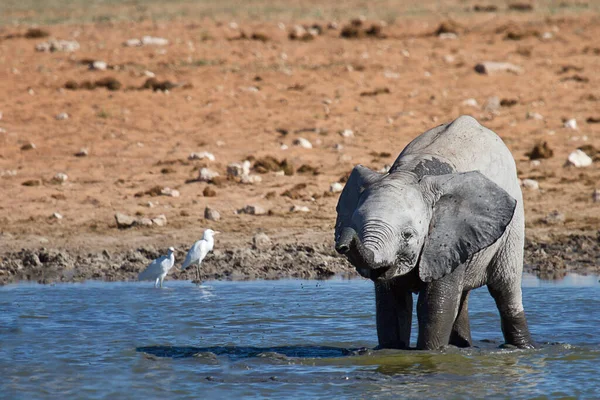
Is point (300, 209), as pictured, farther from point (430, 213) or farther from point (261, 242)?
point (430, 213)

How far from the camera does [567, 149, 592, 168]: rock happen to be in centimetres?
1536

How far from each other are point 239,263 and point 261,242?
1.80ft

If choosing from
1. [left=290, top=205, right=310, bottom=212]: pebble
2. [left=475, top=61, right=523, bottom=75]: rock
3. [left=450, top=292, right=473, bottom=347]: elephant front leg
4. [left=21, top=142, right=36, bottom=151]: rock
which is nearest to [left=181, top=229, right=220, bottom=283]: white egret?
[left=290, top=205, right=310, bottom=212]: pebble

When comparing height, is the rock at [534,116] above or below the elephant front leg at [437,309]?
above

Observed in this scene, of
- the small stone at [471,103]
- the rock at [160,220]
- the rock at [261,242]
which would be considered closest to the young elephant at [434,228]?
the rock at [261,242]

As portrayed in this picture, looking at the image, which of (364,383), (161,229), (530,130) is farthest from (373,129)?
(364,383)

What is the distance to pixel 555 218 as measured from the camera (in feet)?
43.4

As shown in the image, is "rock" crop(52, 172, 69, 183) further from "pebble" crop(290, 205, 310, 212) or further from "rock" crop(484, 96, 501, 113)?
"rock" crop(484, 96, 501, 113)

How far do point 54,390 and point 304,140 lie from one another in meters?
9.83

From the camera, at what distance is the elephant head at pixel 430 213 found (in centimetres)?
651

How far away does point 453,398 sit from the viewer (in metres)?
6.98

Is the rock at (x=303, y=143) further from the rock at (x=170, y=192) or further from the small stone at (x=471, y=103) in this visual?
the small stone at (x=471, y=103)

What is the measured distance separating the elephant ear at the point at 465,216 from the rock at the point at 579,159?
888cm

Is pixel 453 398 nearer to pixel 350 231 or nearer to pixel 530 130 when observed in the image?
pixel 350 231
